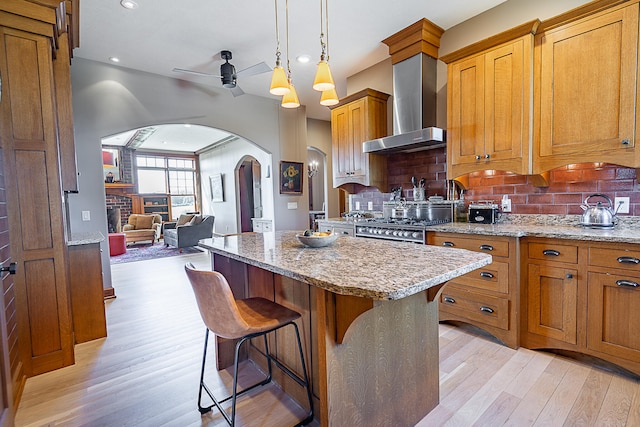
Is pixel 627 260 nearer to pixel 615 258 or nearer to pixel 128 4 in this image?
pixel 615 258

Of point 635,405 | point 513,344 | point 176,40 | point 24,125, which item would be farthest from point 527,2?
point 24,125

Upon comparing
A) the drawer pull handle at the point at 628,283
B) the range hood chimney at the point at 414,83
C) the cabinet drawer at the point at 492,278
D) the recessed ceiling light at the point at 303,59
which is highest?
the recessed ceiling light at the point at 303,59

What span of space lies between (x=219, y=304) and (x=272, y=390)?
91 cm

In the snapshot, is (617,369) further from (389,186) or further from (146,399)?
(146,399)

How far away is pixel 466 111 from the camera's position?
9.01ft

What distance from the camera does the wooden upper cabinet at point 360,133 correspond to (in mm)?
3666

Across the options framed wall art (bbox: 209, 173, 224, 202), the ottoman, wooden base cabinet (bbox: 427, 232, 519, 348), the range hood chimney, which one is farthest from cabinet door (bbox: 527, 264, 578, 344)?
framed wall art (bbox: 209, 173, 224, 202)

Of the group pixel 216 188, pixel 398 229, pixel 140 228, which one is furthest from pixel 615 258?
pixel 140 228

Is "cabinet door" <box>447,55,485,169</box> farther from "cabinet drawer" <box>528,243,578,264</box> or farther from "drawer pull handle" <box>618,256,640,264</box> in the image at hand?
"drawer pull handle" <box>618,256,640,264</box>

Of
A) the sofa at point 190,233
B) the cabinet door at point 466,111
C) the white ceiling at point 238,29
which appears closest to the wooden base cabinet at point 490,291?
the cabinet door at point 466,111

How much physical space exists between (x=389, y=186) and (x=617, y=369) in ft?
8.44

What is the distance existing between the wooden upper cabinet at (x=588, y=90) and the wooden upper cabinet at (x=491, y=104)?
0.35 feet

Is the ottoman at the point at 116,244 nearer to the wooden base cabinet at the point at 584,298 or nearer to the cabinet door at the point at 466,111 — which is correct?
the cabinet door at the point at 466,111

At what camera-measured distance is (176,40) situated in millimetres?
3172
